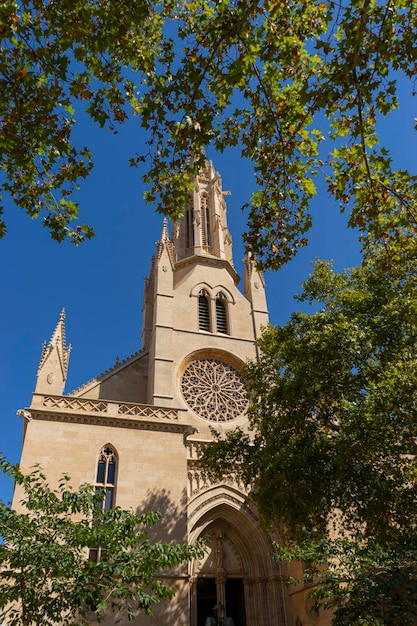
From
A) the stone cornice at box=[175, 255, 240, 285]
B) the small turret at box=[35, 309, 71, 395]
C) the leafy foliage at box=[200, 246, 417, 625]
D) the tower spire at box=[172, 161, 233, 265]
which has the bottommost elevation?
the leafy foliage at box=[200, 246, 417, 625]

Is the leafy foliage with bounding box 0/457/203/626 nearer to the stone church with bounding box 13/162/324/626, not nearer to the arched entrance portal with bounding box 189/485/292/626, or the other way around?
the stone church with bounding box 13/162/324/626

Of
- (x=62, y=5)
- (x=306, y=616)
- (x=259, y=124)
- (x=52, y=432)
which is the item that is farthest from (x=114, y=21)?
(x=306, y=616)

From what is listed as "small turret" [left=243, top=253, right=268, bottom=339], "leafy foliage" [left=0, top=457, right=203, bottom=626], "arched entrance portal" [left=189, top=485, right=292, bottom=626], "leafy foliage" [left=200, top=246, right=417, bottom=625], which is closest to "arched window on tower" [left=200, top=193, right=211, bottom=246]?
"small turret" [left=243, top=253, right=268, bottom=339]

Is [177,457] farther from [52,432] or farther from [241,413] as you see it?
[241,413]

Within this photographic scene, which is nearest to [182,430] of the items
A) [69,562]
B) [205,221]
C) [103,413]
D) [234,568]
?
[103,413]

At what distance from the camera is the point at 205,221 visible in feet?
88.5

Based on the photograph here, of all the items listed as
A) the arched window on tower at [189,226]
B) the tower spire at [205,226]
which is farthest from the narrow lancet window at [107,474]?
the arched window on tower at [189,226]

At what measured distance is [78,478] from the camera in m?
12.0

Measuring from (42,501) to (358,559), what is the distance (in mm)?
5379

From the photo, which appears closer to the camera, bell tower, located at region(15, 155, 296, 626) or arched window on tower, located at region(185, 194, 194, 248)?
bell tower, located at region(15, 155, 296, 626)

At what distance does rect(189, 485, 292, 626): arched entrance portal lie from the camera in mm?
13789

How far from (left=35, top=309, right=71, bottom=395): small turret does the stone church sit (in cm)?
4

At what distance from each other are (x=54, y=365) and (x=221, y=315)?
8.39 m

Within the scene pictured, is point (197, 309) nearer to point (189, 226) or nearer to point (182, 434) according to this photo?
point (189, 226)
